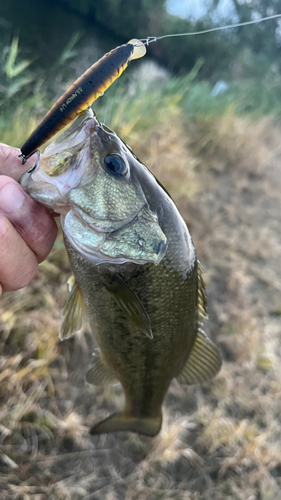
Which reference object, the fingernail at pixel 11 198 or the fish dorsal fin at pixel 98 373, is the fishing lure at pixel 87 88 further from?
the fish dorsal fin at pixel 98 373

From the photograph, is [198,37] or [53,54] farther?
[198,37]

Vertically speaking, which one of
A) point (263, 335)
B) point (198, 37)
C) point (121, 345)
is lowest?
point (263, 335)

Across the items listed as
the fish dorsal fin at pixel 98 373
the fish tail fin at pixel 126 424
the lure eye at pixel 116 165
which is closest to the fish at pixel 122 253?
the lure eye at pixel 116 165

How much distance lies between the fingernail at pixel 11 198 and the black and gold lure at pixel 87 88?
0.19m

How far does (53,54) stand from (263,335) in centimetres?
838

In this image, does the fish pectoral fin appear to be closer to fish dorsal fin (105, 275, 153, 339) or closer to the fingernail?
fish dorsal fin (105, 275, 153, 339)

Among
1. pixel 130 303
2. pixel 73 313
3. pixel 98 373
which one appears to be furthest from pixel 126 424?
pixel 130 303

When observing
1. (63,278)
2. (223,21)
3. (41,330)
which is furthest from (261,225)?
(223,21)

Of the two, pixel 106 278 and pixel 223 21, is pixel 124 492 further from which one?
pixel 223 21

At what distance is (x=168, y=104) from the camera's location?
419cm

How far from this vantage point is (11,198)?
0.98 metres

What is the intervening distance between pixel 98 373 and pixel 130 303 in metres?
0.74

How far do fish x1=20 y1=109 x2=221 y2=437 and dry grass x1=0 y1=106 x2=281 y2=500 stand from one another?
33.4 inches

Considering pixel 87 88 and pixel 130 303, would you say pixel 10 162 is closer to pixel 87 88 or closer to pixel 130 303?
pixel 87 88
